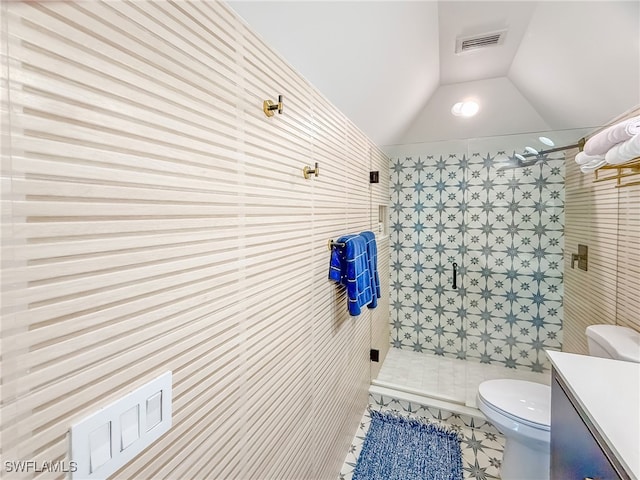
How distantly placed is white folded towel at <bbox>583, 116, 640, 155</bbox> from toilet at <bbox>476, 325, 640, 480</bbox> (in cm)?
94

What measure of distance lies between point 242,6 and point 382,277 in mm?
2320

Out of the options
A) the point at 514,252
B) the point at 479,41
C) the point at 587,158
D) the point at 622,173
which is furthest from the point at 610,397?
the point at 479,41

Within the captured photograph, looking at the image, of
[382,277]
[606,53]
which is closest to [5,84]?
[606,53]

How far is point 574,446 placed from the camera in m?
1.01

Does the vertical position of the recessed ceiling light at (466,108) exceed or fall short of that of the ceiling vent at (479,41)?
it falls short

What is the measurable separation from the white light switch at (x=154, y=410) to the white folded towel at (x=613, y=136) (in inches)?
72.2

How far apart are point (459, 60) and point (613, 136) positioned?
1394mm

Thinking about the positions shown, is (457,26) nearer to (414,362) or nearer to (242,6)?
(242,6)

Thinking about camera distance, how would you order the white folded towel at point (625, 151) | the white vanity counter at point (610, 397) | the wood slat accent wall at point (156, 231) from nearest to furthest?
the wood slat accent wall at point (156, 231) → the white vanity counter at point (610, 397) → the white folded towel at point (625, 151)

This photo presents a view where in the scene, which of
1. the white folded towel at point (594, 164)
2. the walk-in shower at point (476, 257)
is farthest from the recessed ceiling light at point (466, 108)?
the white folded towel at point (594, 164)

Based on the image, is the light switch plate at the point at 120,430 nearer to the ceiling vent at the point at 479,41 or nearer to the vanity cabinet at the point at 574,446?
the vanity cabinet at the point at 574,446

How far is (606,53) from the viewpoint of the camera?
5.18 feet

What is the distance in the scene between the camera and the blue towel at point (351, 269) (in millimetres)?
1491

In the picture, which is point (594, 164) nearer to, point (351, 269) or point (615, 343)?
point (615, 343)
